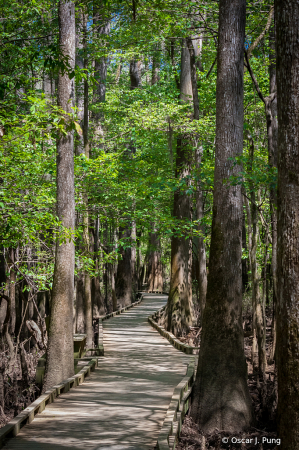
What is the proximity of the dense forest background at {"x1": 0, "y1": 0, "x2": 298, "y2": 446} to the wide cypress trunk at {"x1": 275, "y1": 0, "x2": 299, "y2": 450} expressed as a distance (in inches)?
132

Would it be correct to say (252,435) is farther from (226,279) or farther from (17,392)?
(17,392)

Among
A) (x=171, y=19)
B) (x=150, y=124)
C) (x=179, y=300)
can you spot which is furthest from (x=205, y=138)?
(x=179, y=300)

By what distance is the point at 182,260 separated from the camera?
17.5 meters

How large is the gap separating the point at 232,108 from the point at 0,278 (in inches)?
409

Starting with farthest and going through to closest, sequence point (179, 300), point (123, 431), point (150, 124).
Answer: point (179, 300), point (150, 124), point (123, 431)

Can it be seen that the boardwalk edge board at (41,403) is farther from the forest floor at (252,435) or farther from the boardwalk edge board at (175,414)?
the forest floor at (252,435)

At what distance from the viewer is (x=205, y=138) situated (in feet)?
53.0

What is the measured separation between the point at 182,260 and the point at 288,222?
13420mm

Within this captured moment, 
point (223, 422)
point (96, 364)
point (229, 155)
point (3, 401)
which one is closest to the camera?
point (223, 422)

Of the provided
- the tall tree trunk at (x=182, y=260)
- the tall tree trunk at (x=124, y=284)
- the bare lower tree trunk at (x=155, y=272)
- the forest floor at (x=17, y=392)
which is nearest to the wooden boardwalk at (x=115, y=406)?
the forest floor at (x=17, y=392)

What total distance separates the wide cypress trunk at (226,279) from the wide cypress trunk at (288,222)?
12.8ft

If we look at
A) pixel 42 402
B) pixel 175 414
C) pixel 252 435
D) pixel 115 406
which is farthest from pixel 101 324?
pixel 175 414

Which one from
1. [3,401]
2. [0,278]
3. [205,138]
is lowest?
[3,401]

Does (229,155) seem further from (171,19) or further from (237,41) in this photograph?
(171,19)
